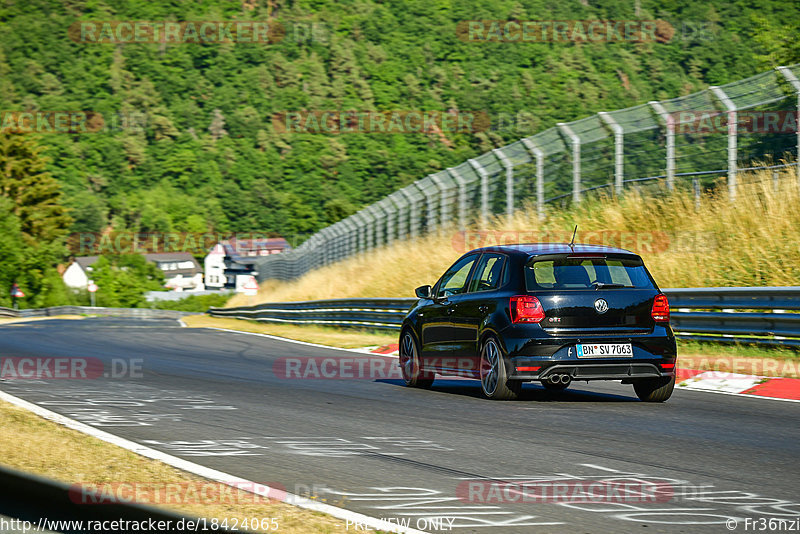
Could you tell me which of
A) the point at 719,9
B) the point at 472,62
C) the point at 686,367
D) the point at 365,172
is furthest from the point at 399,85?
the point at 686,367

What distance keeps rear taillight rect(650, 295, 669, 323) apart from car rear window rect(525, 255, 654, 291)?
19cm

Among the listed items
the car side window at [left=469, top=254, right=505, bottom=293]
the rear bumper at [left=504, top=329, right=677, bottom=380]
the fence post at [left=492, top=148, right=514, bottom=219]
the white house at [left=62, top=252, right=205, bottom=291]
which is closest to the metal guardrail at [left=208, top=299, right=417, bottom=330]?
the fence post at [left=492, top=148, right=514, bottom=219]

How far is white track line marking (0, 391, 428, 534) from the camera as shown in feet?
16.3

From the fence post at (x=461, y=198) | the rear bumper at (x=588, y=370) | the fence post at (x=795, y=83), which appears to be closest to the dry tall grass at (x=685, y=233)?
the fence post at (x=461, y=198)

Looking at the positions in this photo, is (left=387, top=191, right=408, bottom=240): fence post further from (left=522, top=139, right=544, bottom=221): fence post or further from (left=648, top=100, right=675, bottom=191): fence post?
(left=648, top=100, right=675, bottom=191): fence post

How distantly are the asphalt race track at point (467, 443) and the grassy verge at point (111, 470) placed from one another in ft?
1.28

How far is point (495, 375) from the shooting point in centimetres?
1034

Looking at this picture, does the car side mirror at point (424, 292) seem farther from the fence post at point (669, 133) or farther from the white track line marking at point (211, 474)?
the fence post at point (669, 133)

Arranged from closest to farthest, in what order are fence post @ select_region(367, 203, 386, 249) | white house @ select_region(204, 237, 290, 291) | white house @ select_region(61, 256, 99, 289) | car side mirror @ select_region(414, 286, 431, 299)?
1. car side mirror @ select_region(414, 286, 431, 299)
2. fence post @ select_region(367, 203, 386, 249)
3. white house @ select_region(204, 237, 290, 291)
4. white house @ select_region(61, 256, 99, 289)

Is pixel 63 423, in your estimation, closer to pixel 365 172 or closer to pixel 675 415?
pixel 675 415

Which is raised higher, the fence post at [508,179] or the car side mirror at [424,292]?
the fence post at [508,179]

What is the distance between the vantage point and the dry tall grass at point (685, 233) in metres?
17.0

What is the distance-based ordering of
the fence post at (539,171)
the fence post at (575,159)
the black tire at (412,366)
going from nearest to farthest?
the black tire at (412,366) → the fence post at (575,159) → the fence post at (539,171)

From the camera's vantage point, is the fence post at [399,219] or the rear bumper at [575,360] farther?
the fence post at [399,219]
